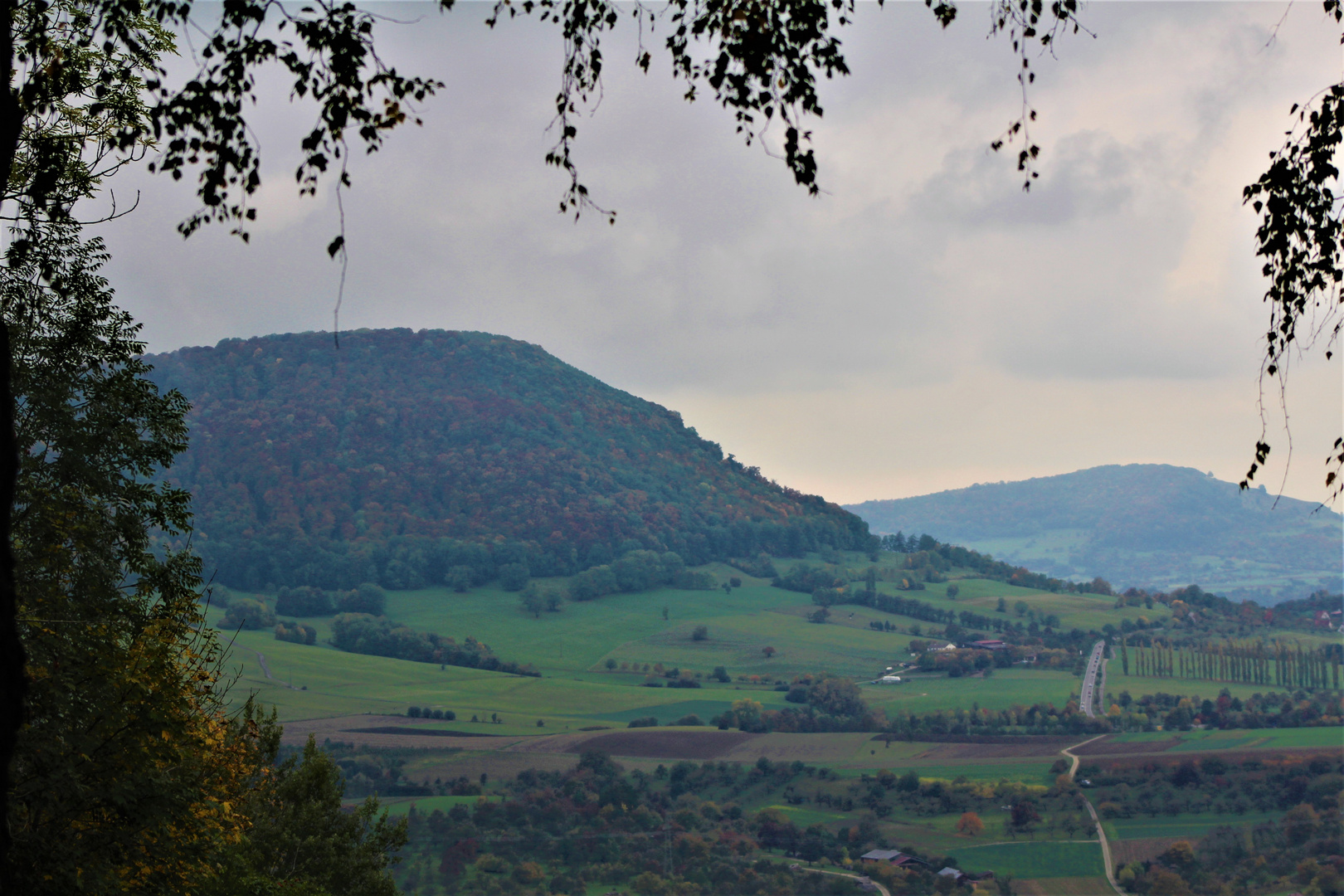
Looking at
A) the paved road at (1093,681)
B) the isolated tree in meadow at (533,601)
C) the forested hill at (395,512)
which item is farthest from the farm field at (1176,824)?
the forested hill at (395,512)

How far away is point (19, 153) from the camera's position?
12203mm

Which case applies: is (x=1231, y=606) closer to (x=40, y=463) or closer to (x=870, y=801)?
(x=870, y=801)

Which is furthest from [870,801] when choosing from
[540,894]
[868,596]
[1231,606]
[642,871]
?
[1231,606]

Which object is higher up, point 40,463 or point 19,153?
point 19,153

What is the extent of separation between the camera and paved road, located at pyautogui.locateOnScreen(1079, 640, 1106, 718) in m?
123

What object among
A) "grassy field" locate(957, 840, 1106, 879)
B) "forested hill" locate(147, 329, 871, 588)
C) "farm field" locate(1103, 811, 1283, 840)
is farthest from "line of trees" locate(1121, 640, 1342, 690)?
"forested hill" locate(147, 329, 871, 588)

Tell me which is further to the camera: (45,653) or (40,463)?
(40,463)

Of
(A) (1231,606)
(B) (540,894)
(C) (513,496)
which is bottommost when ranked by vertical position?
(B) (540,894)

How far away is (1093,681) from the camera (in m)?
131

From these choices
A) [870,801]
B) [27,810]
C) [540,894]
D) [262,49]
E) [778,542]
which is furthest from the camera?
[778,542]

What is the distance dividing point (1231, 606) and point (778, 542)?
232 feet

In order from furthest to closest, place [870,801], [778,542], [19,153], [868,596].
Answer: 1. [778,542]
2. [868,596]
3. [870,801]
4. [19,153]

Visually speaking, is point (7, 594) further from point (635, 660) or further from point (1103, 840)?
point (635, 660)

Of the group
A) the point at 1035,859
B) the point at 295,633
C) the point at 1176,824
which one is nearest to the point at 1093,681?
the point at 1176,824
